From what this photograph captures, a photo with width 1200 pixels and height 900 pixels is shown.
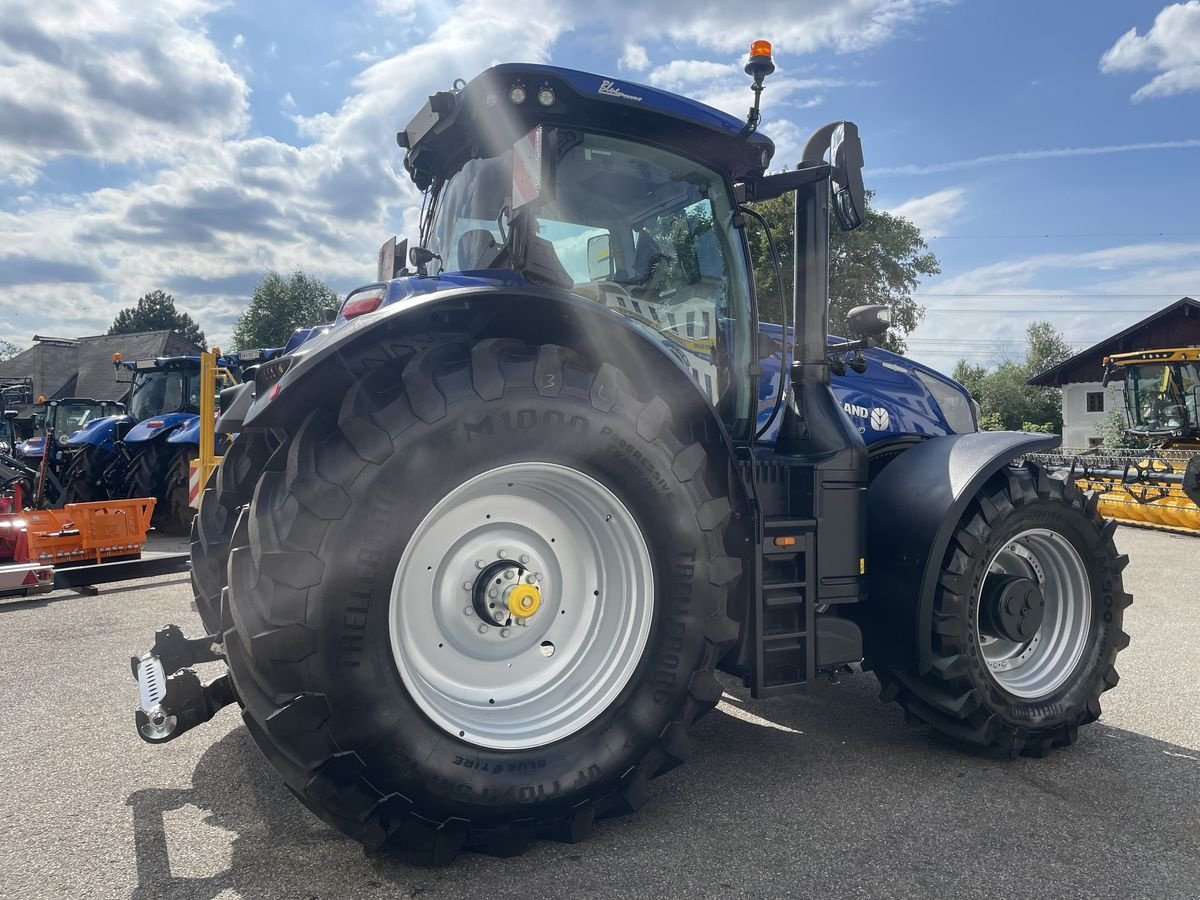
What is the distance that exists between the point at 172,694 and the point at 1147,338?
3920 centimetres

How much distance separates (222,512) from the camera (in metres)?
3.76

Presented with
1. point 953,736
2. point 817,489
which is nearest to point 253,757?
point 817,489

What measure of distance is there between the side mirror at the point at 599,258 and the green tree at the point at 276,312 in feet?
183

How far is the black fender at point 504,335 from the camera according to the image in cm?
256

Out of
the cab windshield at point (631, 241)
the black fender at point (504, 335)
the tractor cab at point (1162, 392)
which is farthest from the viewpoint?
the tractor cab at point (1162, 392)

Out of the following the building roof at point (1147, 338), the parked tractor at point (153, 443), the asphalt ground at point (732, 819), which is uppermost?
the building roof at point (1147, 338)

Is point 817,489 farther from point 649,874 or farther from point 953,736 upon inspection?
point 649,874

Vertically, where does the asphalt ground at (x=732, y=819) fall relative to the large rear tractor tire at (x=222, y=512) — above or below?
below

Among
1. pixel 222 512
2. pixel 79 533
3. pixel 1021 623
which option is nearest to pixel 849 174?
pixel 1021 623

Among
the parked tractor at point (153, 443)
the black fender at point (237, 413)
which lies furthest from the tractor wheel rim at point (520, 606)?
the parked tractor at point (153, 443)

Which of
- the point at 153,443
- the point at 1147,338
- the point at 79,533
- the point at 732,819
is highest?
the point at 1147,338

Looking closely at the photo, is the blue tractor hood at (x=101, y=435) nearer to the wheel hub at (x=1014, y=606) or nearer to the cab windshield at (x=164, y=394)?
the cab windshield at (x=164, y=394)

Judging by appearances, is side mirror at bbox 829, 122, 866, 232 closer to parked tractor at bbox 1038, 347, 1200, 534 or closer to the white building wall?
parked tractor at bbox 1038, 347, 1200, 534

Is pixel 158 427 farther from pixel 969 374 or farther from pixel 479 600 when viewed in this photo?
pixel 969 374
